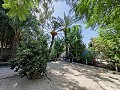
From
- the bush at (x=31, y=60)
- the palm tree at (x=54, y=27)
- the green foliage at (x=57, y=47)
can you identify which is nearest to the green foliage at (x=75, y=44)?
the green foliage at (x=57, y=47)

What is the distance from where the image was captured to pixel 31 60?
7000mm

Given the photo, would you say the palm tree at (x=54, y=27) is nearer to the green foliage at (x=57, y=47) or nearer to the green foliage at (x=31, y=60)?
the green foliage at (x=57, y=47)

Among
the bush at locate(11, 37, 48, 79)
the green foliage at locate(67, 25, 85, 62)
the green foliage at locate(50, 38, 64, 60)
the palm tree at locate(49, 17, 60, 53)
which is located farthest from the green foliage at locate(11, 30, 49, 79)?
the palm tree at locate(49, 17, 60, 53)

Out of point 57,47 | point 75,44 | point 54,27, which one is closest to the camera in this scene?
point 75,44

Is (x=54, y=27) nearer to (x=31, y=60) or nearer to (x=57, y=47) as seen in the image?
(x=57, y=47)

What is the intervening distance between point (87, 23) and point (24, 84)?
430cm

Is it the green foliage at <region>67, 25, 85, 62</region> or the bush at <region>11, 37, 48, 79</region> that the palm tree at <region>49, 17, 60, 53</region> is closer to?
the green foliage at <region>67, 25, 85, 62</region>

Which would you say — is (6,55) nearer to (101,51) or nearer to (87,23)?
(101,51)

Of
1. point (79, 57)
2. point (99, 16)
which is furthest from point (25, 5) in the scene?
point (79, 57)

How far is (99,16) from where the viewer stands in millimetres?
3301

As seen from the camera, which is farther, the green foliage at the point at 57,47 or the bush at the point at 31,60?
the green foliage at the point at 57,47

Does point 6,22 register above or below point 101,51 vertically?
above

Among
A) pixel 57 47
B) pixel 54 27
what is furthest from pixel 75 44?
pixel 54 27

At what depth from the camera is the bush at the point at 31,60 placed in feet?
22.3
